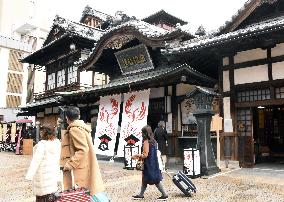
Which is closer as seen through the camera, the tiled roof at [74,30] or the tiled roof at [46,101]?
the tiled roof at [46,101]

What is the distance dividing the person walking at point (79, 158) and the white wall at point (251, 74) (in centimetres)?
907

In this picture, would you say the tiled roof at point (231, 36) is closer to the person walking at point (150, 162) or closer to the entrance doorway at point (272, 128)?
the entrance doorway at point (272, 128)

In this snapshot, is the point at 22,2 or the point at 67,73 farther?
the point at 22,2

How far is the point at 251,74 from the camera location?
1215cm

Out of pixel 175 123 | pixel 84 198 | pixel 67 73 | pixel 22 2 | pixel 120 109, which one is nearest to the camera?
pixel 84 198

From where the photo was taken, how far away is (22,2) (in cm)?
5662

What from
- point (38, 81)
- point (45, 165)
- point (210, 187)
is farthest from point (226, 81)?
point (38, 81)

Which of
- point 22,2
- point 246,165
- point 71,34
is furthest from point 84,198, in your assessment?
point 22,2

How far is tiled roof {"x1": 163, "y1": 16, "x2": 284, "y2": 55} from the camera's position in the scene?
34.1 ft

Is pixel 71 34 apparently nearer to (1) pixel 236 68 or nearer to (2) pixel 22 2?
(1) pixel 236 68

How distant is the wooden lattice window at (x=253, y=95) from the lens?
39.0 feet

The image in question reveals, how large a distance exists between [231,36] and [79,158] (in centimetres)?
868

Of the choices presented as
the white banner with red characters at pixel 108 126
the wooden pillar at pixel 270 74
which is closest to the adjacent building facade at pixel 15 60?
the white banner with red characters at pixel 108 126

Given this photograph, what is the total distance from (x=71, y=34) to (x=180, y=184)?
16.9 m
